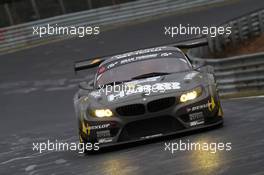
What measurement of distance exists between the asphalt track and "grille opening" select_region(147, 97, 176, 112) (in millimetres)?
450

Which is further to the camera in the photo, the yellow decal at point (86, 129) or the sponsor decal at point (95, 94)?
the sponsor decal at point (95, 94)

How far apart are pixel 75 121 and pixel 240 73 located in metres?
3.98

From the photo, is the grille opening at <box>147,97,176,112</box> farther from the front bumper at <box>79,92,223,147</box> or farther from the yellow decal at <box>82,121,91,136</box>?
the yellow decal at <box>82,121,91,136</box>

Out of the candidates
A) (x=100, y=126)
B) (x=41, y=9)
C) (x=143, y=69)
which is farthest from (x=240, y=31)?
(x=100, y=126)

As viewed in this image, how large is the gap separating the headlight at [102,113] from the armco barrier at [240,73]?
21.9 ft

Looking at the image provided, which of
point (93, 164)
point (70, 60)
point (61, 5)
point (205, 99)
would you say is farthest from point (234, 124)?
point (61, 5)

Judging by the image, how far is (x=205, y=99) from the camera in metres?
9.00

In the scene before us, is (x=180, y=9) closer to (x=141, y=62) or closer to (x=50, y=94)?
(x=50, y=94)

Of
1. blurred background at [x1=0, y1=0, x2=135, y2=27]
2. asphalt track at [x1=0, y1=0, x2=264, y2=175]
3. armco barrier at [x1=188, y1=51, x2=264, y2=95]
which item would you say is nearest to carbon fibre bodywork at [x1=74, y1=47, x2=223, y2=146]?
asphalt track at [x1=0, y1=0, x2=264, y2=175]

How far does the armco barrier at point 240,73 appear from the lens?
588 inches

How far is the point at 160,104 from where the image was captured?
28.8ft

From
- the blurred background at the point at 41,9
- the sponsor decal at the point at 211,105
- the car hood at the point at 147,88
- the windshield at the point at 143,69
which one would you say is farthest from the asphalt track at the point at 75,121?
the blurred background at the point at 41,9

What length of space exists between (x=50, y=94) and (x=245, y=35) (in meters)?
7.25

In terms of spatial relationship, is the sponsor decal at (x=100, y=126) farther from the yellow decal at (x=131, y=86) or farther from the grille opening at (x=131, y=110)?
the yellow decal at (x=131, y=86)
